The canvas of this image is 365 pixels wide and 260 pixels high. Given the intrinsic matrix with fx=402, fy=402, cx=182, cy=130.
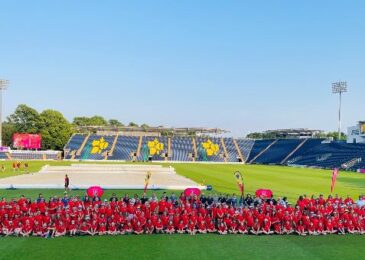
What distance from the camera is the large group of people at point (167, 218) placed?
1603 cm

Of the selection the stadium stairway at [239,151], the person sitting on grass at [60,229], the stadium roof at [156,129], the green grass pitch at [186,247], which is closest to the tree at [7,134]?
the stadium roof at [156,129]

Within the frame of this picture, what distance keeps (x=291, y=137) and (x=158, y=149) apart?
32.5m

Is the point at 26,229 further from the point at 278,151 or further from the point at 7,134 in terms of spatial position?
the point at 7,134

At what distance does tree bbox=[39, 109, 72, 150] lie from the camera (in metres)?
97.1

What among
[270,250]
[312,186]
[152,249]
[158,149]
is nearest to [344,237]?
→ [270,250]

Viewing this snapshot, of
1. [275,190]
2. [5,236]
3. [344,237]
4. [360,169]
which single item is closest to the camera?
[5,236]

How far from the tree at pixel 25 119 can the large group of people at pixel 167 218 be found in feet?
285

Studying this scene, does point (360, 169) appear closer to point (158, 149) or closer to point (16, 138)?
point (158, 149)

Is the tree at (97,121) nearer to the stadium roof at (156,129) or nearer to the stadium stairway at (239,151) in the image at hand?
the stadium roof at (156,129)

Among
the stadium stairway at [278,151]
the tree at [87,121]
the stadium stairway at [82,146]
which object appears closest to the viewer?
the stadium stairway at [278,151]

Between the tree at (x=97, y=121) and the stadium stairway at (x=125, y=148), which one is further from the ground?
the tree at (x=97, y=121)

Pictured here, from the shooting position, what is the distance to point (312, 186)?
3600cm

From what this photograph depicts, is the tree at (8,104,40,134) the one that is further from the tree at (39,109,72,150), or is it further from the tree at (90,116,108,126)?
the tree at (90,116,108,126)

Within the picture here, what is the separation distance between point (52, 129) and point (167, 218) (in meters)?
86.3
